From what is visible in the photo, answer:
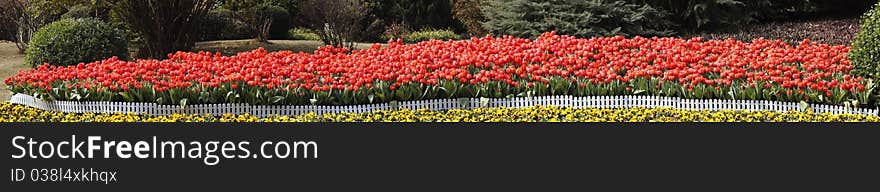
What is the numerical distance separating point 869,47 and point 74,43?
9.50 metres

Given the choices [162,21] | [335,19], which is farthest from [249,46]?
[162,21]

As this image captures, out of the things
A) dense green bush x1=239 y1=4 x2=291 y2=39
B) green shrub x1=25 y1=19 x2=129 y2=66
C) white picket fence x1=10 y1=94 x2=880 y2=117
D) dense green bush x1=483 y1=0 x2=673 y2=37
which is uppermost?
dense green bush x1=239 y1=4 x2=291 y2=39

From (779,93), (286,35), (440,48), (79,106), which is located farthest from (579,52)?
(286,35)

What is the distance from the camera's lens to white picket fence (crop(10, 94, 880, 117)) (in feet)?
26.0

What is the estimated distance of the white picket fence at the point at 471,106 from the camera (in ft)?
26.0

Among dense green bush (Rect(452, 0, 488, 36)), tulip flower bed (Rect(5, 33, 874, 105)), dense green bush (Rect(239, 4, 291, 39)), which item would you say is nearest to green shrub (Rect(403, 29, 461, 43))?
dense green bush (Rect(452, 0, 488, 36))

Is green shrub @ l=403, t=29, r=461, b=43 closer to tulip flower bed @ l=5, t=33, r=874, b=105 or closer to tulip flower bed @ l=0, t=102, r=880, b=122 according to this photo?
A: tulip flower bed @ l=5, t=33, r=874, b=105

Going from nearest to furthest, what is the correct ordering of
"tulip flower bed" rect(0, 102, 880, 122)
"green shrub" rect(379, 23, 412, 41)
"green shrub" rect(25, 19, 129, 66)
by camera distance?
1. "tulip flower bed" rect(0, 102, 880, 122)
2. "green shrub" rect(25, 19, 129, 66)
3. "green shrub" rect(379, 23, 412, 41)

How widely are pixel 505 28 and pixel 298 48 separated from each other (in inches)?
147

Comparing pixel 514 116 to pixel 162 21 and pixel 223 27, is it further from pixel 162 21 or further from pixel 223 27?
pixel 223 27

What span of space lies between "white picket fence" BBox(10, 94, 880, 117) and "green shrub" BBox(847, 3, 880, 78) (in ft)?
1.18

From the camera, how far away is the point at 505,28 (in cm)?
1551

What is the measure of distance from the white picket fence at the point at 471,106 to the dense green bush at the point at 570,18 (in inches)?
248

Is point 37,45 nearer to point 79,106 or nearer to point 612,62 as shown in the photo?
point 79,106
